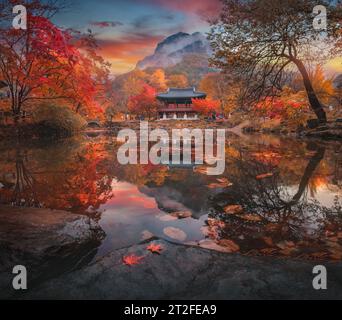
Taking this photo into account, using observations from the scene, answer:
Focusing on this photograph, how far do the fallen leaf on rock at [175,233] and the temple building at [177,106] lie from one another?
47.9m

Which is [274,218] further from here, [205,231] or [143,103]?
[143,103]

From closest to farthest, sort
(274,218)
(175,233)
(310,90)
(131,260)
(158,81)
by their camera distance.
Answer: (131,260) < (175,233) < (274,218) < (310,90) < (158,81)

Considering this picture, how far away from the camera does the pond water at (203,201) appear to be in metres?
3.19

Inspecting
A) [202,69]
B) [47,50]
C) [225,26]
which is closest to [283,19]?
[225,26]

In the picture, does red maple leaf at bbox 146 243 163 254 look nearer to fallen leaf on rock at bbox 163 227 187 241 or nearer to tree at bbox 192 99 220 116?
fallen leaf on rock at bbox 163 227 187 241

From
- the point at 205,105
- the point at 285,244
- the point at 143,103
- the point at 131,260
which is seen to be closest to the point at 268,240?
the point at 285,244

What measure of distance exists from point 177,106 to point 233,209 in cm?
4900

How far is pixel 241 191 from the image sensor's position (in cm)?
535

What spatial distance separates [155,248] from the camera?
277cm

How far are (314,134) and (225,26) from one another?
12.3 meters

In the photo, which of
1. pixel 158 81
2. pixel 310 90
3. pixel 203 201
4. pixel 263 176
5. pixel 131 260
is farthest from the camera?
pixel 158 81

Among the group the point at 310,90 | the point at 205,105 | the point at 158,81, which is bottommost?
the point at 310,90

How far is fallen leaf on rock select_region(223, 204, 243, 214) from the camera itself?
4.17 m

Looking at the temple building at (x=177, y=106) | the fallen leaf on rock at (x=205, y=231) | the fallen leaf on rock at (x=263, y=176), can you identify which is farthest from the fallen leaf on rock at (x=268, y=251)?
the temple building at (x=177, y=106)
